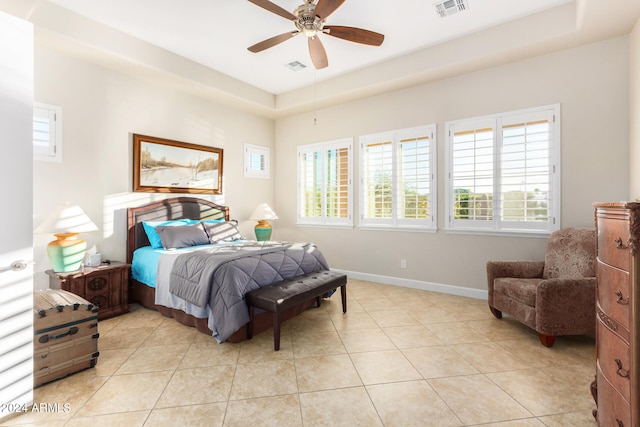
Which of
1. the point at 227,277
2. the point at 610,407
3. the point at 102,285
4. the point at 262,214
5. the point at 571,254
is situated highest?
the point at 262,214

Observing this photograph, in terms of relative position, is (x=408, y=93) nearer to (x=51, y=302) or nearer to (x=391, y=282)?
(x=391, y=282)

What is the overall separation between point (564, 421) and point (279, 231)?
4927 millimetres

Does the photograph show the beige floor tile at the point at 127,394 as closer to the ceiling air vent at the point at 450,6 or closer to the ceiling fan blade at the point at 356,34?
the ceiling fan blade at the point at 356,34

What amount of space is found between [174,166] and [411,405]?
4.28m

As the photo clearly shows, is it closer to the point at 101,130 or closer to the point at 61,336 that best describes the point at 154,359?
the point at 61,336

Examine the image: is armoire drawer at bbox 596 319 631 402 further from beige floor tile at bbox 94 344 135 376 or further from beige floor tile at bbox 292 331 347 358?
beige floor tile at bbox 94 344 135 376

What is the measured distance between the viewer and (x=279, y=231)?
19.9 ft

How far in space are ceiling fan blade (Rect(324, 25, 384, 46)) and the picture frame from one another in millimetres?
2880

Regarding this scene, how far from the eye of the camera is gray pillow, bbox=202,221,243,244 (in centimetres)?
427

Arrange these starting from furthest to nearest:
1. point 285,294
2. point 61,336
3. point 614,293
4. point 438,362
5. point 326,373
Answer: point 285,294, point 438,362, point 326,373, point 61,336, point 614,293

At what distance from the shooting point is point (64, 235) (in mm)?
3182

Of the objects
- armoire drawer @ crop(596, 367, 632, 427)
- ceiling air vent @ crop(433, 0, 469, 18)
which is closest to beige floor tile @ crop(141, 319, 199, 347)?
armoire drawer @ crop(596, 367, 632, 427)

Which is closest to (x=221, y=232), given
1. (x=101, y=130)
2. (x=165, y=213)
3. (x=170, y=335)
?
(x=165, y=213)

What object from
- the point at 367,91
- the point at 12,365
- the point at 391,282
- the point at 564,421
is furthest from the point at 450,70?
the point at 12,365
